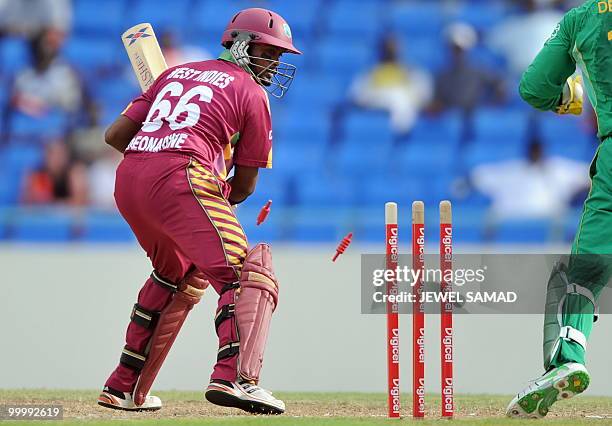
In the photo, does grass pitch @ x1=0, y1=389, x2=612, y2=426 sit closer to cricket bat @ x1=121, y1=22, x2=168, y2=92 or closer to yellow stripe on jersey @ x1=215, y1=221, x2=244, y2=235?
yellow stripe on jersey @ x1=215, y1=221, x2=244, y2=235

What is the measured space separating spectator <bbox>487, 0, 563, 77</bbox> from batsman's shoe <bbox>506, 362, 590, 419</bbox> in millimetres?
7357

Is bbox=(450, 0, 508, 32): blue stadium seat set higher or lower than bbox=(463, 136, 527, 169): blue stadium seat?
higher

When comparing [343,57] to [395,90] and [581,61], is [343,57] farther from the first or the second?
[581,61]

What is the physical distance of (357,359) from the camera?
8141 mm

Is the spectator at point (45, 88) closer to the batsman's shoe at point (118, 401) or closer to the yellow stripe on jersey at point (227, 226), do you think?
the batsman's shoe at point (118, 401)

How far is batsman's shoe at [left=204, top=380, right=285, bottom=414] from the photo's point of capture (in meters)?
4.96

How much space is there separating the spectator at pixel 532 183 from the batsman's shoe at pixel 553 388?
5.20 m

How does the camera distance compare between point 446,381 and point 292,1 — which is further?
point 292,1

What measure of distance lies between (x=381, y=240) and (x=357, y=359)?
5.67ft

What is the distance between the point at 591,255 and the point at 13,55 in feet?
25.9

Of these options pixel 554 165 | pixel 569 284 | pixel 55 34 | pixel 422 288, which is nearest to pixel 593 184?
pixel 569 284

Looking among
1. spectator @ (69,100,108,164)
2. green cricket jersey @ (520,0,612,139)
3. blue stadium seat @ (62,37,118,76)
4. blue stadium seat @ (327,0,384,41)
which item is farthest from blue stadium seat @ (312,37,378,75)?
green cricket jersey @ (520,0,612,139)

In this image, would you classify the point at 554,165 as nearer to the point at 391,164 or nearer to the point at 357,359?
the point at 391,164

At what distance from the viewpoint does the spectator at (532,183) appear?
34.0 feet
